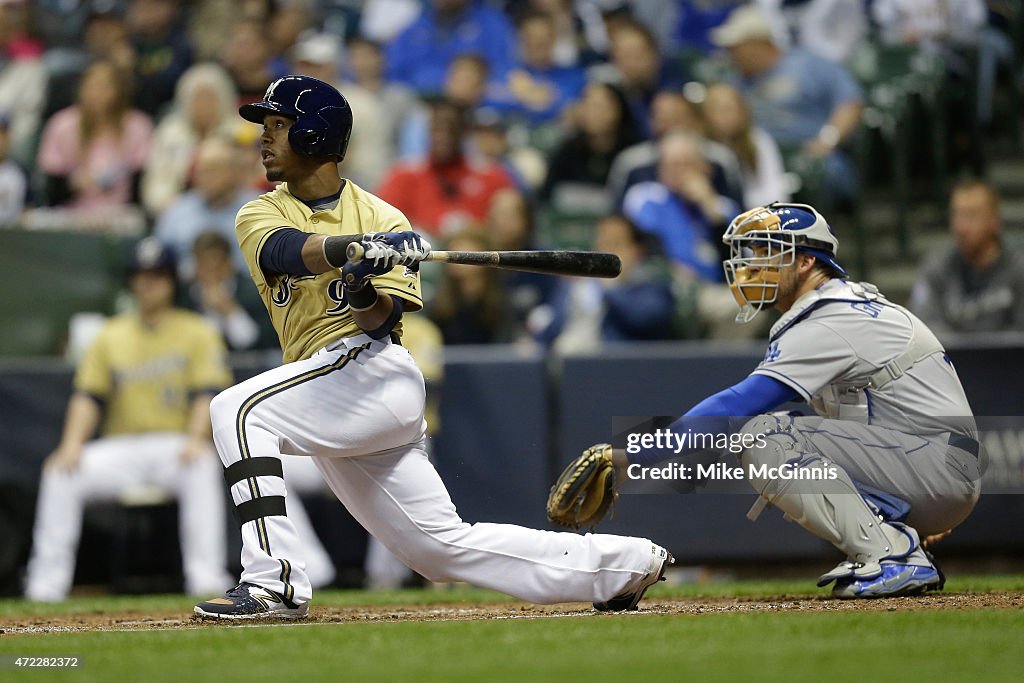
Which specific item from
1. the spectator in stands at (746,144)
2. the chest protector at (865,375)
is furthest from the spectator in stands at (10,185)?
the chest protector at (865,375)

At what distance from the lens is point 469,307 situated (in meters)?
8.65

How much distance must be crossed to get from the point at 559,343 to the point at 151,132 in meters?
3.73

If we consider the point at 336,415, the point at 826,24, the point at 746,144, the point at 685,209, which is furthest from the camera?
the point at 826,24

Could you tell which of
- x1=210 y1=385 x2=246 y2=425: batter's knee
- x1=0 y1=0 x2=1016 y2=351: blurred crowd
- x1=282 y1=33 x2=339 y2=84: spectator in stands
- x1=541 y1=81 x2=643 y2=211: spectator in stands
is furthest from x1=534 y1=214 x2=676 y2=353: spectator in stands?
x1=210 y1=385 x2=246 y2=425: batter's knee

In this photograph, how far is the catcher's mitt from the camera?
15.8 feet

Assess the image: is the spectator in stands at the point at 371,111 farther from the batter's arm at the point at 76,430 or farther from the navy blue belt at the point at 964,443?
the navy blue belt at the point at 964,443

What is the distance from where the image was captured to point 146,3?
38.4 feet

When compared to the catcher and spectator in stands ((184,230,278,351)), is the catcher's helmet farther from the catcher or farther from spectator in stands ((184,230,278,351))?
spectator in stands ((184,230,278,351))

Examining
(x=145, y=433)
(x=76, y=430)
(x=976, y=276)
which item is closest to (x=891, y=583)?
(x=976, y=276)

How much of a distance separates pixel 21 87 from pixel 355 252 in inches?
302

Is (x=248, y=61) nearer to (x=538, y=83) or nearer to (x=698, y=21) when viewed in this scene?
(x=538, y=83)

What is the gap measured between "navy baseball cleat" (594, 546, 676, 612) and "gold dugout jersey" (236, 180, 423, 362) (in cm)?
113

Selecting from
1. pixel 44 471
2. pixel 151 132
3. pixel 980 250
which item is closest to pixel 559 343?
pixel 980 250

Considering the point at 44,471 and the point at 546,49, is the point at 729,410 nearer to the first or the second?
the point at 44,471
